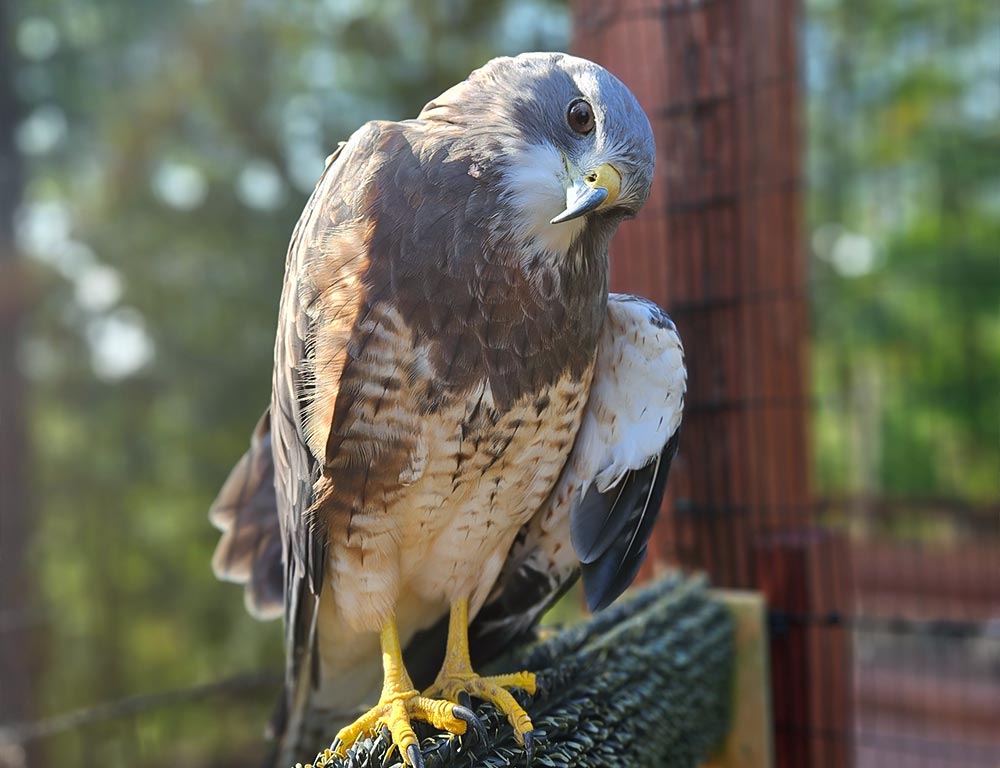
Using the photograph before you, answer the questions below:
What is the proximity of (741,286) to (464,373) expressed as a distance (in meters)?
1.10

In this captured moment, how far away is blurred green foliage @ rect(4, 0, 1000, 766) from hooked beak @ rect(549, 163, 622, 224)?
2.77 meters

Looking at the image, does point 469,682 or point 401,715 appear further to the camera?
point 469,682

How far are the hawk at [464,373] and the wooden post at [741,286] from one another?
607 mm

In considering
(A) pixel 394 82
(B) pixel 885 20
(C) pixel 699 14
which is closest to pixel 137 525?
(A) pixel 394 82

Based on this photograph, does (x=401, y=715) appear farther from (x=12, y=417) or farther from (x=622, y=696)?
(x=12, y=417)

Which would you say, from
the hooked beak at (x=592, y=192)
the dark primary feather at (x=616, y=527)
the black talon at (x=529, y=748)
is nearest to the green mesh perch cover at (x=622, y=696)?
the black talon at (x=529, y=748)

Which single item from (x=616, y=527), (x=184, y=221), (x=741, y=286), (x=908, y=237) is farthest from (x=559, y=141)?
(x=908, y=237)

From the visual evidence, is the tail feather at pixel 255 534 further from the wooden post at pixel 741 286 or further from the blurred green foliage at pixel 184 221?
the blurred green foliage at pixel 184 221

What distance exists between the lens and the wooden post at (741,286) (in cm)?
216

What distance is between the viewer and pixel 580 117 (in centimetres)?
130

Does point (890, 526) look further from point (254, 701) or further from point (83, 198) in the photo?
point (83, 198)

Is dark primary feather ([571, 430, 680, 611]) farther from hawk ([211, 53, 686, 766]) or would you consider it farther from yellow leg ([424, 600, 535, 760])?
yellow leg ([424, 600, 535, 760])

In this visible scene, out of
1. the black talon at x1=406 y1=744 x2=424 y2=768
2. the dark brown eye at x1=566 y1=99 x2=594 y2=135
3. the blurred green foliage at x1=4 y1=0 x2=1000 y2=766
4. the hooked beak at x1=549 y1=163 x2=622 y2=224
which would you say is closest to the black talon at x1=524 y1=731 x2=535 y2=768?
the black talon at x1=406 y1=744 x2=424 y2=768

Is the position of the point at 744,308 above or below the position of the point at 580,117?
below
